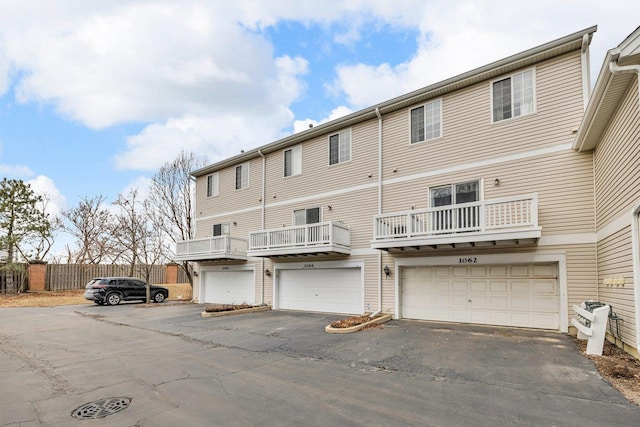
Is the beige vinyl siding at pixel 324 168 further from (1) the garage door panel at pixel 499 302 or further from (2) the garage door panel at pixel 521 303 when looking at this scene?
(2) the garage door panel at pixel 521 303

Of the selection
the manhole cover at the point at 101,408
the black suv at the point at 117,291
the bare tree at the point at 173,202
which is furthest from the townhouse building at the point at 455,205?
the bare tree at the point at 173,202

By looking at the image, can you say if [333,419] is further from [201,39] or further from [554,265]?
[201,39]

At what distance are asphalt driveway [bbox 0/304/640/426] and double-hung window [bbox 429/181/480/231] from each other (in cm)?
297

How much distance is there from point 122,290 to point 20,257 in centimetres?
1068

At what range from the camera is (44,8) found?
848 centimetres

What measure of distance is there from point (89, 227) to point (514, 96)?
105 feet

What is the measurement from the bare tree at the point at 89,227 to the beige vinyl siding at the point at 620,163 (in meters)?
31.7

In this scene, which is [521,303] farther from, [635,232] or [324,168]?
[324,168]

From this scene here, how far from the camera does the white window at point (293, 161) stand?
1616cm

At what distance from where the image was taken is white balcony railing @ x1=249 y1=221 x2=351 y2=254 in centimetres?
1329

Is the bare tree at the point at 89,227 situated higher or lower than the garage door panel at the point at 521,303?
higher

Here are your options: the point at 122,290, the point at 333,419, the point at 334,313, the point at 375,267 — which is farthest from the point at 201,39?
the point at 122,290

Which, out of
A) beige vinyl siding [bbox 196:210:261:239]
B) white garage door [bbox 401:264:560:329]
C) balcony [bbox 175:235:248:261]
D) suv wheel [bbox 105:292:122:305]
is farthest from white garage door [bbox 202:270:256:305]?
white garage door [bbox 401:264:560:329]

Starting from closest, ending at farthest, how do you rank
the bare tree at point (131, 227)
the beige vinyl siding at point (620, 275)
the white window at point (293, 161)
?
the beige vinyl siding at point (620, 275)
the white window at point (293, 161)
the bare tree at point (131, 227)
